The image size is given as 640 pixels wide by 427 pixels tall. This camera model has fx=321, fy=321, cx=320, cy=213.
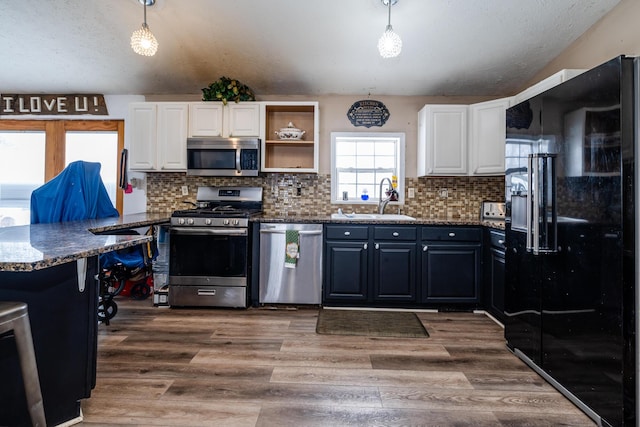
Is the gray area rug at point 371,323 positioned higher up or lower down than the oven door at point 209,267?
lower down

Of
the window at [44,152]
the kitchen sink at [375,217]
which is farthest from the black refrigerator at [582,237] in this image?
the window at [44,152]

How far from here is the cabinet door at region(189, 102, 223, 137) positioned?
349cm

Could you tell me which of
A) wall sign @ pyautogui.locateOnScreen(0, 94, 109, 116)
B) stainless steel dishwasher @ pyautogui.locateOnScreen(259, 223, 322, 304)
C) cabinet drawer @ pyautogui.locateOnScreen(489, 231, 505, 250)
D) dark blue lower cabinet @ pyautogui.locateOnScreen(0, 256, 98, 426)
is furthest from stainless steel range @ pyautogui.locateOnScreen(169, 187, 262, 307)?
cabinet drawer @ pyautogui.locateOnScreen(489, 231, 505, 250)

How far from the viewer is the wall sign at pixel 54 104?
385cm

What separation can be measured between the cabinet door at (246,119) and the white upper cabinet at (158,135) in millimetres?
512

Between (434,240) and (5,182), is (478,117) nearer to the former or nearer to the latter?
(434,240)

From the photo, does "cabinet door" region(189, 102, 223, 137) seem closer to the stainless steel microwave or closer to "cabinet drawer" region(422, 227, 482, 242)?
the stainless steel microwave

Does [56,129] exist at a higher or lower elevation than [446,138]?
higher

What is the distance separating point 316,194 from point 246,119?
114 centimetres

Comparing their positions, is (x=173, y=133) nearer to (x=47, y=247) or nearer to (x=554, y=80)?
(x=47, y=247)

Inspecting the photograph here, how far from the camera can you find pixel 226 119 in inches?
138

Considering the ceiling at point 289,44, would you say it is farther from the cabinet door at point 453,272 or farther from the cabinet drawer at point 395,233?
the cabinet door at point 453,272

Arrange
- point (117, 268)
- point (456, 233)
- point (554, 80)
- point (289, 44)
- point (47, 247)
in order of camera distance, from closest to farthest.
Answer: point (47, 247) < point (554, 80) < point (117, 268) < point (289, 44) < point (456, 233)

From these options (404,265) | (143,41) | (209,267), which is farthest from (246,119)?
(404,265)
